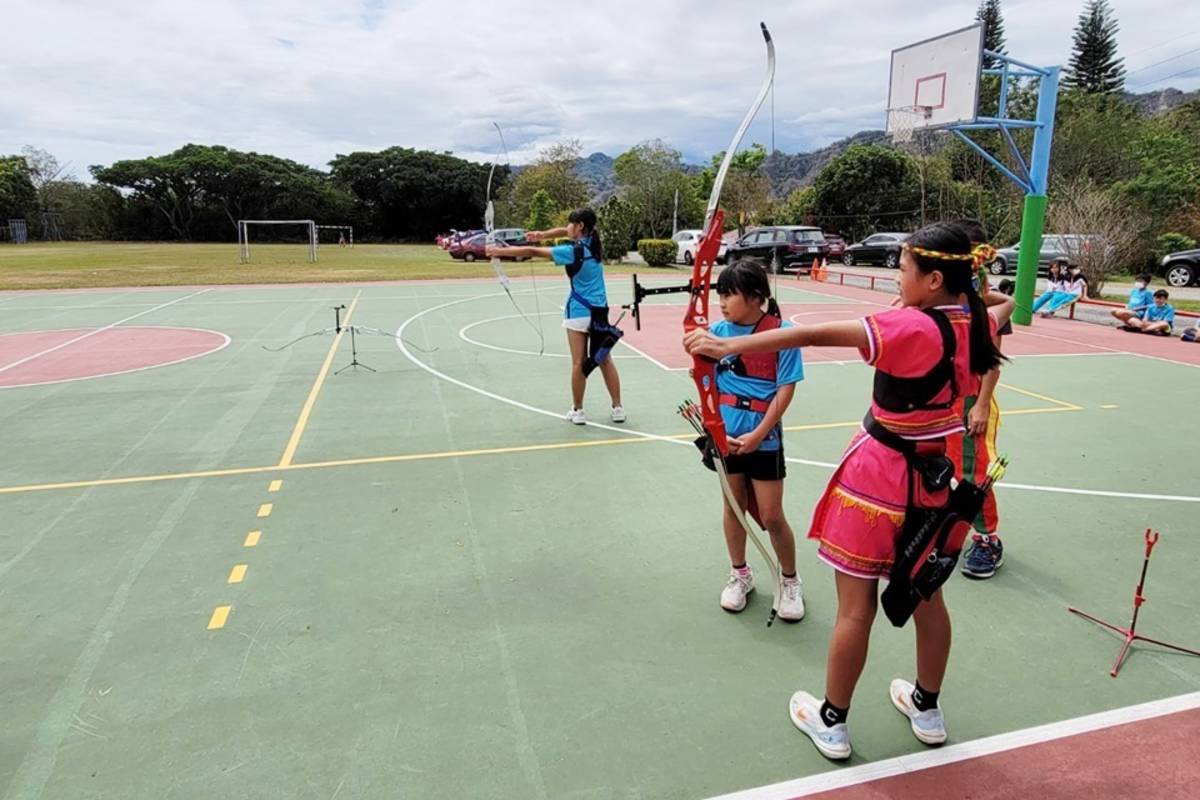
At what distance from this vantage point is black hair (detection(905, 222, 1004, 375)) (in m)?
2.21

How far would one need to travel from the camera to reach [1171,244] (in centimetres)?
2577

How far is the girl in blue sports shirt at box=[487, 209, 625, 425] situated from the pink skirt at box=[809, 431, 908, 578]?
365 cm

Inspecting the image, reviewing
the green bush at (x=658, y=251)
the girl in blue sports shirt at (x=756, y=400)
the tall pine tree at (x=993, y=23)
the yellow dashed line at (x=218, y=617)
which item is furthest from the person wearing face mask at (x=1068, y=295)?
the tall pine tree at (x=993, y=23)

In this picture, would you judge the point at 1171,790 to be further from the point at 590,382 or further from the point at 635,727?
the point at 590,382

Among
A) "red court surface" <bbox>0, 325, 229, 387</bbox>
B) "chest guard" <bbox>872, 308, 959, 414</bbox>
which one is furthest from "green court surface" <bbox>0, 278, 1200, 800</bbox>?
"red court surface" <bbox>0, 325, 229, 387</bbox>

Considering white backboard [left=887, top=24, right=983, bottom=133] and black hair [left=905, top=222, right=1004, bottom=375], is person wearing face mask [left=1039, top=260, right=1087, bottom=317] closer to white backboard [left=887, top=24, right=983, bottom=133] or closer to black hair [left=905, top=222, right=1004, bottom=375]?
white backboard [left=887, top=24, right=983, bottom=133]

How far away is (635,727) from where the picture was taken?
109 inches

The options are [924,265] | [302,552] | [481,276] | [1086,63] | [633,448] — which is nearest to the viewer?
[924,265]

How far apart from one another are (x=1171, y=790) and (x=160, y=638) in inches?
153

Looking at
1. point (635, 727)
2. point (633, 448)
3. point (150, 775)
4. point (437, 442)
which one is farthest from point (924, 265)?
point (437, 442)

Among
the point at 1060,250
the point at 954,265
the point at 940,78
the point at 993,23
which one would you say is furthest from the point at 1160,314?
the point at 993,23

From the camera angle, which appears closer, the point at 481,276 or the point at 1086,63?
the point at 481,276

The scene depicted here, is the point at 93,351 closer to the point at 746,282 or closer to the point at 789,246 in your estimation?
the point at 746,282

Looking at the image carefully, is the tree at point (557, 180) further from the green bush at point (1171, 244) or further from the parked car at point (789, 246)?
the green bush at point (1171, 244)
